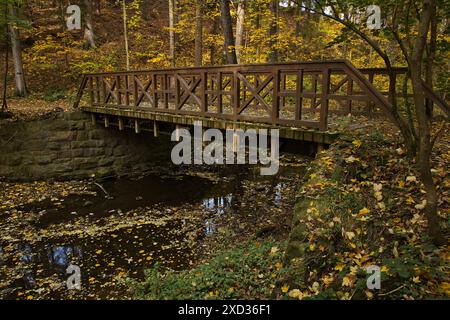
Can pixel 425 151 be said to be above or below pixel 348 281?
above

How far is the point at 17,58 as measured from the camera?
1376cm

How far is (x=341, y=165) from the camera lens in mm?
4988

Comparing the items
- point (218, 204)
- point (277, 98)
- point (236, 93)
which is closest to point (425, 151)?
point (277, 98)

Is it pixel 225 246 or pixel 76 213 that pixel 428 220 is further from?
pixel 76 213

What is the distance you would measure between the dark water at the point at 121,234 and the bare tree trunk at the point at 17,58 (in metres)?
6.77

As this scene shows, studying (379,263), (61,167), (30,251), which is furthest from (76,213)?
(379,263)

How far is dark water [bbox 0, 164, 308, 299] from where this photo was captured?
6.21 meters

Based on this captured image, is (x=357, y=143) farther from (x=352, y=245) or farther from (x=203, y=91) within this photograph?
(x=203, y=91)

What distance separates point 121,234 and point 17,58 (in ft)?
34.6

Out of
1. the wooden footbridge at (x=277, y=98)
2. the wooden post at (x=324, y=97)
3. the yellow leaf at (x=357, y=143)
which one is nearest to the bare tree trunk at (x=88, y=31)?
the wooden footbridge at (x=277, y=98)

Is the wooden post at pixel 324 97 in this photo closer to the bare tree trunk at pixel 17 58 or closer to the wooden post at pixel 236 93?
the wooden post at pixel 236 93
